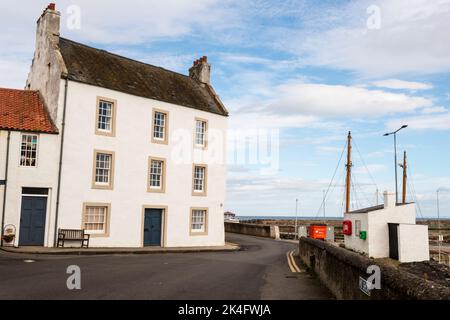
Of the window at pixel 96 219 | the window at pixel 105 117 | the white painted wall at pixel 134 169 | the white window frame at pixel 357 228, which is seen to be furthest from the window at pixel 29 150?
the white window frame at pixel 357 228

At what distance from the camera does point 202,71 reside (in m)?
A: 35.1

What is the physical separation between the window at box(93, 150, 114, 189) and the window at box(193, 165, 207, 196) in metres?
6.42

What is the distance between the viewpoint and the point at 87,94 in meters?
24.5

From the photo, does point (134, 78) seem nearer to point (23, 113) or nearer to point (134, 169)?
point (134, 169)

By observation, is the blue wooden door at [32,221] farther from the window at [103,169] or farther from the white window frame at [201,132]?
the white window frame at [201,132]

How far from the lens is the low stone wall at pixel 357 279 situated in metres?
5.78

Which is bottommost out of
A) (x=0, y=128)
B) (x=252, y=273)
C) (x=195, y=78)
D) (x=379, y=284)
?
(x=252, y=273)

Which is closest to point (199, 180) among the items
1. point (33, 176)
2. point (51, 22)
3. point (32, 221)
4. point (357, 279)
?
point (33, 176)

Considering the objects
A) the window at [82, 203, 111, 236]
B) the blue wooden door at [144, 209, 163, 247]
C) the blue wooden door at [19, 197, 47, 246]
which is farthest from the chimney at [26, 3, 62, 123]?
the blue wooden door at [144, 209, 163, 247]

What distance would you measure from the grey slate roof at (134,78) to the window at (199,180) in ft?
13.6

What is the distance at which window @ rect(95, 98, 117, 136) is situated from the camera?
2508 cm
